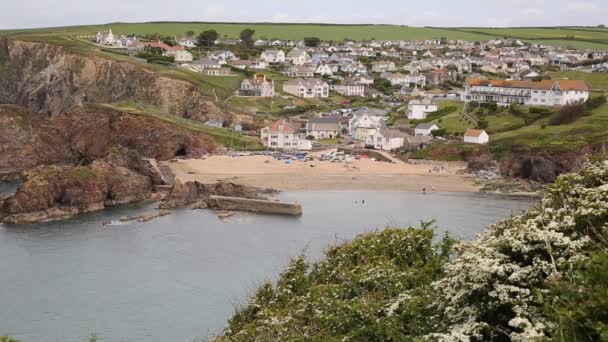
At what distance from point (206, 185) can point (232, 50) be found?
82.6 m

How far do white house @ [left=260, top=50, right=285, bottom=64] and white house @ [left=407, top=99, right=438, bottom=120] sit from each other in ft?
153

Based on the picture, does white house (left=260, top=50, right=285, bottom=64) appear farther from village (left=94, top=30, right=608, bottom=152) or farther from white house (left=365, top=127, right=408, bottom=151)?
white house (left=365, top=127, right=408, bottom=151)

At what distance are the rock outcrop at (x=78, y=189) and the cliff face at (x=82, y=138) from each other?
9.65m

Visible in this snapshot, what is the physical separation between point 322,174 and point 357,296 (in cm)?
4768

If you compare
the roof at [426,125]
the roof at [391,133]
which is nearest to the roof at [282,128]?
the roof at [391,133]

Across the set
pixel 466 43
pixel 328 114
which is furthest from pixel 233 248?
pixel 466 43

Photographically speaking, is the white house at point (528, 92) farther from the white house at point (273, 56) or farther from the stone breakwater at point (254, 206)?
the white house at point (273, 56)

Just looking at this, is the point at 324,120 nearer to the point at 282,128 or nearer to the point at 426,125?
the point at 282,128

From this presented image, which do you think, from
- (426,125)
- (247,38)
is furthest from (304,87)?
(247,38)

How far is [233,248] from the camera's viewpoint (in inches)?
1523

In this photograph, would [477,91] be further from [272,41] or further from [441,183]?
[272,41]

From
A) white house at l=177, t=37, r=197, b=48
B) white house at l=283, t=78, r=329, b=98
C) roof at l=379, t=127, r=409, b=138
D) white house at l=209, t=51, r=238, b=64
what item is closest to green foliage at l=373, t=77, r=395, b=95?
white house at l=283, t=78, r=329, b=98

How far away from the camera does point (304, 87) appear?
10225 centimetres

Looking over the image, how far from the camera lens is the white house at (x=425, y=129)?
7425 centimetres
